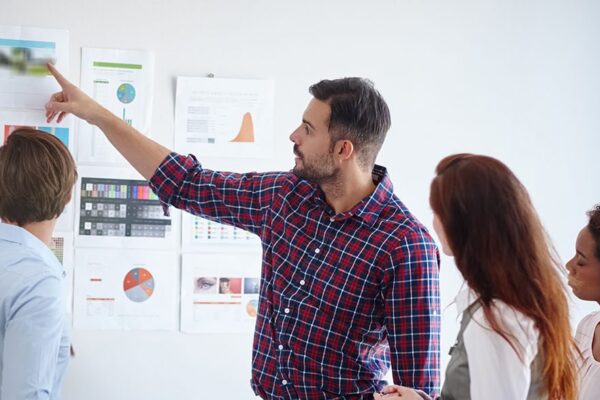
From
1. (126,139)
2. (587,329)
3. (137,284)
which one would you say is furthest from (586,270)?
(137,284)

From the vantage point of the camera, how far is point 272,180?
1885mm

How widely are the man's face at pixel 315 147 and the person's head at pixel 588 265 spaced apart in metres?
0.67

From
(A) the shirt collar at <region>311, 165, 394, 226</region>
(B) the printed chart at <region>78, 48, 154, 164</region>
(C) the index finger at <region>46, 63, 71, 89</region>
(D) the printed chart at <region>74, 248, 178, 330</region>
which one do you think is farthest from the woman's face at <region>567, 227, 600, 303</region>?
(C) the index finger at <region>46, 63, 71, 89</region>

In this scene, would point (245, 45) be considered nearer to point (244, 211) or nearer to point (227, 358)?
point (244, 211)

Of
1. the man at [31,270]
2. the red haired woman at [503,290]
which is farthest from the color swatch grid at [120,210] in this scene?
the red haired woman at [503,290]

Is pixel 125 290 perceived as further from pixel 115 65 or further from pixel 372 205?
pixel 372 205

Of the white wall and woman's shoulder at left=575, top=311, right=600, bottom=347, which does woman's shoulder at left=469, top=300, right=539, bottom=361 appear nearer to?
woman's shoulder at left=575, top=311, right=600, bottom=347

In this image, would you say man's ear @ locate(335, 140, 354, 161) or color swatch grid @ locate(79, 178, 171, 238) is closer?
man's ear @ locate(335, 140, 354, 161)

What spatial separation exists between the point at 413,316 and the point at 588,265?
1.66 feet

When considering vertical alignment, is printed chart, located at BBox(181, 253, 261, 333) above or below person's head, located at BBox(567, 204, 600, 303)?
below

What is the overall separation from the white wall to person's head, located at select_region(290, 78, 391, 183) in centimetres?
54

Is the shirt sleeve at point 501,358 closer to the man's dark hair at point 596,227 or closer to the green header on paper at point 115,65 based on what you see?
the man's dark hair at point 596,227

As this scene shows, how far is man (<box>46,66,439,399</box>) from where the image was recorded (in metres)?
1.65

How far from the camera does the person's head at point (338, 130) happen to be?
1770 millimetres
